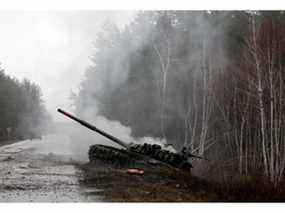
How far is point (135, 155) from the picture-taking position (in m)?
8.65

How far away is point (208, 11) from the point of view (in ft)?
24.2

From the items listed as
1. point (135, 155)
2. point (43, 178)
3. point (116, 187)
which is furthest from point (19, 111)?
point (116, 187)

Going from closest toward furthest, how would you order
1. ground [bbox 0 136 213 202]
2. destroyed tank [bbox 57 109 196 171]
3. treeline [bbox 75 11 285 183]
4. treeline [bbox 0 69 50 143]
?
1. ground [bbox 0 136 213 202]
2. treeline [bbox 75 11 285 183]
3. destroyed tank [bbox 57 109 196 171]
4. treeline [bbox 0 69 50 143]

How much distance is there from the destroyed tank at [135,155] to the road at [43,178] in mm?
642

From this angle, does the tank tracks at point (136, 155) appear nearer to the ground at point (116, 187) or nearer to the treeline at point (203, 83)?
the ground at point (116, 187)

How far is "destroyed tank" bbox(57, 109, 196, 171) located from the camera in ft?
26.3

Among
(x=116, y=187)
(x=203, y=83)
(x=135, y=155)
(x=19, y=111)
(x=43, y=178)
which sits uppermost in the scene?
(x=203, y=83)

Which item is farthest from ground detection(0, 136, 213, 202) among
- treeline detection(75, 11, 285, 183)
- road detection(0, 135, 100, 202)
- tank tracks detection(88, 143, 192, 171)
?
treeline detection(75, 11, 285, 183)

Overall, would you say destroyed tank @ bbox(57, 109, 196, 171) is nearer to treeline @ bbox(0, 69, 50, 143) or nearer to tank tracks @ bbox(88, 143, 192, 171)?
tank tracks @ bbox(88, 143, 192, 171)

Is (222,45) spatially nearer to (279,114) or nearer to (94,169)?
(279,114)

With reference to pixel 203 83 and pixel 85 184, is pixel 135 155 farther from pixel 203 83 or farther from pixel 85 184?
pixel 203 83

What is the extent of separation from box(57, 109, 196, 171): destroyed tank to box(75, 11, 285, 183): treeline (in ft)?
1.36

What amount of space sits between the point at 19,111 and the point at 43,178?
4.66m
